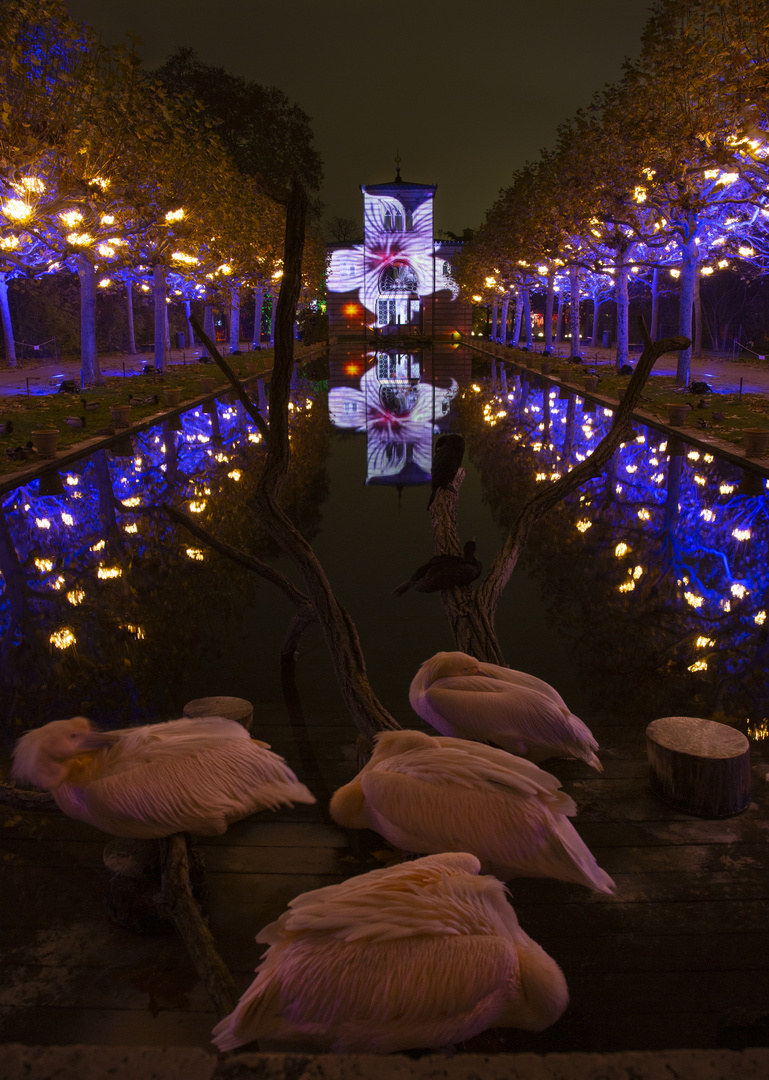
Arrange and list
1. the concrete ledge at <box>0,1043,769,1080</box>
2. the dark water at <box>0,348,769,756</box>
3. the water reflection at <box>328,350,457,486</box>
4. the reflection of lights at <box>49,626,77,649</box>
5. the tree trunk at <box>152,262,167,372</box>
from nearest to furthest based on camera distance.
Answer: the concrete ledge at <box>0,1043,769,1080</box>
the dark water at <box>0,348,769,756</box>
the reflection of lights at <box>49,626,77,649</box>
the water reflection at <box>328,350,457,486</box>
the tree trunk at <box>152,262,167,372</box>

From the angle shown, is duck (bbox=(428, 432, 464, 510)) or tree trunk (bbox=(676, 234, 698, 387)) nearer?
duck (bbox=(428, 432, 464, 510))

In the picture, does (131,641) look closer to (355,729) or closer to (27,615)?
(27,615)

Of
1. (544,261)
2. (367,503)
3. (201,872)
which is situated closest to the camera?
(201,872)

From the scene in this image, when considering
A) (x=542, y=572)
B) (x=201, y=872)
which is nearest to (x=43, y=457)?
(x=542, y=572)

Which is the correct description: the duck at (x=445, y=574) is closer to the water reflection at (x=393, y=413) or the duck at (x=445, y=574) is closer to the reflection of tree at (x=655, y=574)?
the reflection of tree at (x=655, y=574)

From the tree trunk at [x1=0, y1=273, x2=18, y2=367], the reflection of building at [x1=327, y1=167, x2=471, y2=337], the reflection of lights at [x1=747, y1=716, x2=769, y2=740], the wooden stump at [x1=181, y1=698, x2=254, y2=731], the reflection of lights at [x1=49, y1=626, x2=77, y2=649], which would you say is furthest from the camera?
the reflection of building at [x1=327, y1=167, x2=471, y2=337]

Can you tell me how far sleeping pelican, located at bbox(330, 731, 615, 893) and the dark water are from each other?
2.52 meters

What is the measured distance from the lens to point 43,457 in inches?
639

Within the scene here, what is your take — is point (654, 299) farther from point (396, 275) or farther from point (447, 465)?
point (447, 465)

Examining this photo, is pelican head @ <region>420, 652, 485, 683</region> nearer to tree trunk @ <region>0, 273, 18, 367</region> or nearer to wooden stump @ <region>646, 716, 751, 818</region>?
wooden stump @ <region>646, 716, 751, 818</region>

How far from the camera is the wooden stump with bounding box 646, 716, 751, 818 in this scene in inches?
172

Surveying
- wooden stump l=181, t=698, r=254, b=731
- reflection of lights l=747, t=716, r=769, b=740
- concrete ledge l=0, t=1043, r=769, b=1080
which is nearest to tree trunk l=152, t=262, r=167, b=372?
wooden stump l=181, t=698, r=254, b=731

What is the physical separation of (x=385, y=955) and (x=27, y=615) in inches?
283

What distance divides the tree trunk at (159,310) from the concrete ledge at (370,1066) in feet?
105
